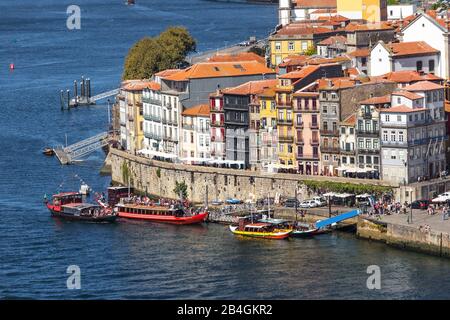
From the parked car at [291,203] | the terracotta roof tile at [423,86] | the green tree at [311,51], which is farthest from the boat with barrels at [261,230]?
the green tree at [311,51]

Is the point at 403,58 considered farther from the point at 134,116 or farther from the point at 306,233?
the point at 306,233

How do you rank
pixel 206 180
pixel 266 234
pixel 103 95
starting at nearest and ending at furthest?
1. pixel 266 234
2. pixel 206 180
3. pixel 103 95

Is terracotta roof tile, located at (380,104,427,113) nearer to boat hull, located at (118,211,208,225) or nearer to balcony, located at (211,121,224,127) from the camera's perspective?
boat hull, located at (118,211,208,225)

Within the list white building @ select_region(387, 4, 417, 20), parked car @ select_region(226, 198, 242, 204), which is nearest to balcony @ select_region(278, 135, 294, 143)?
parked car @ select_region(226, 198, 242, 204)

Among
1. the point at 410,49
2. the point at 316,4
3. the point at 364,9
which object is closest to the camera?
the point at 410,49

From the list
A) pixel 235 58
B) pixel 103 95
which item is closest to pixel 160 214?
pixel 235 58

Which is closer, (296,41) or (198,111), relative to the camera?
(198,111)

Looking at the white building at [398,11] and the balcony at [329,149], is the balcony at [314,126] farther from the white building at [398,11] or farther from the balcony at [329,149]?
the white building at [398,11]
